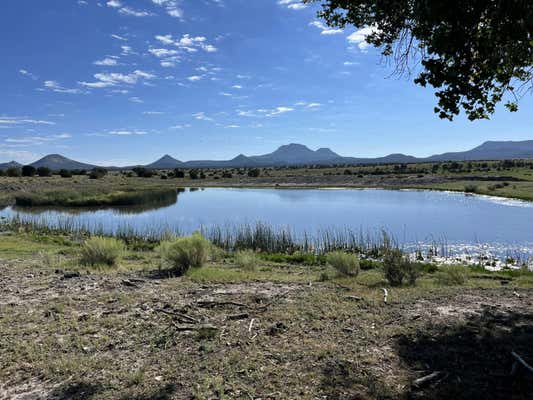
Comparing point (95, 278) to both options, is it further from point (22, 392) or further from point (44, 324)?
point (22, 392)

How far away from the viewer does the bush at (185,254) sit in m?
10.5

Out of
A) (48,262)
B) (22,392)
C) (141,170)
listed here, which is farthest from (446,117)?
(141,170)

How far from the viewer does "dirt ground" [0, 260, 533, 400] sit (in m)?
4.57

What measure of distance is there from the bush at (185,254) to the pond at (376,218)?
12.1 meters

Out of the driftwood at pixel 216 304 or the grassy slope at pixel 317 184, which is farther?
the grassy slope at pixel 317 184

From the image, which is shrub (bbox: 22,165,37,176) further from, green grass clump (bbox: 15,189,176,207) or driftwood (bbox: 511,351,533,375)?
driftwood (bbox: 511,351,533,375)

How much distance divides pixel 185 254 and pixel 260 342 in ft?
17.4

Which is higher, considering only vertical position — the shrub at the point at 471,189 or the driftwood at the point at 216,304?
the driftwood at the point at 216,304

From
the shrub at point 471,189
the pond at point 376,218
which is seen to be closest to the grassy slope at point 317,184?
the shrub at point 471,189

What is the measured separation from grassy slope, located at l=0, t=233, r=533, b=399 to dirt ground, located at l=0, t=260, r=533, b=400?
20 millimetres

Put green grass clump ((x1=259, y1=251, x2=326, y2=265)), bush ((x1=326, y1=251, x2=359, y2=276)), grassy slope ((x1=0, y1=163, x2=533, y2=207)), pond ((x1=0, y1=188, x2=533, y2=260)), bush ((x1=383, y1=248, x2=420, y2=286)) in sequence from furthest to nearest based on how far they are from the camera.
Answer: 1. grassy slope ((x1=0, y1=163, x2=533, y2=207))
2. pond ((x1=0, y1=188, x2=533, y2=260))
3. green grass clump ((x1=259, y1=251, x2=326, y2=265))
4. bush ((x1=326, y1=251, x2=359, y2=276))
5. bush ((x1=383, y1=248, x2=420, y2=286))

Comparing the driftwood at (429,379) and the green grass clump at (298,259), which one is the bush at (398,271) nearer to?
the driftwood at (429,379)

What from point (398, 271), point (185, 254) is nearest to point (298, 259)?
point (185, 254)

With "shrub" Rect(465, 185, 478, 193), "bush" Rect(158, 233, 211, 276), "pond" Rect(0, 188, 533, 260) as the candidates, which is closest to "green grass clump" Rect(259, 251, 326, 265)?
"bush" Rect(158, 233, 211, 276)
